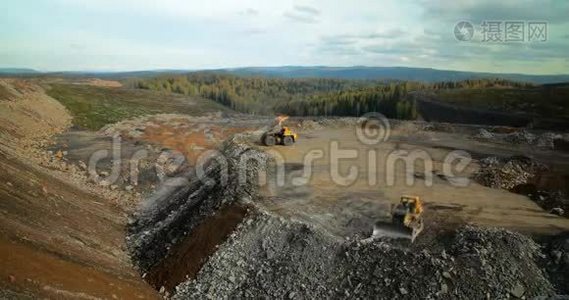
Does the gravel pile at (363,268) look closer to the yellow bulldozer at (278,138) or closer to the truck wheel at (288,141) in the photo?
the yellow bulldozer at (278,138)

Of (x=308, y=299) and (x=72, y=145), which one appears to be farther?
(x=72, y=145)

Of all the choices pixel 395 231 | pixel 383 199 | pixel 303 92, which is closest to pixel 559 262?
pixel 395 231

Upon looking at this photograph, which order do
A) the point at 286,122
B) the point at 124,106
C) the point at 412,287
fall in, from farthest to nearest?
the point at 124,106 < the point at 286,122 < the point at 412,287

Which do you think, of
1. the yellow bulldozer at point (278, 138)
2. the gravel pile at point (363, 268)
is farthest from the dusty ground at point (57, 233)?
the yellow bulldozer at point (278, 138)

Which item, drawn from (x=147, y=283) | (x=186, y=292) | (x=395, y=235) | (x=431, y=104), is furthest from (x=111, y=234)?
(x=431, y=104)

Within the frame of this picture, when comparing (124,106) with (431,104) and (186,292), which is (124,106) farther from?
(186,292)

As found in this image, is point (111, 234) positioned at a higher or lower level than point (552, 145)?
lower

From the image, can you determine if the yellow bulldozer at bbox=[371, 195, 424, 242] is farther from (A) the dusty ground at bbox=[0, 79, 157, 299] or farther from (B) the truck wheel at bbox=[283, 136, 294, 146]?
(B) the truck wheel at bbox=[283, 136, 294, 146]
